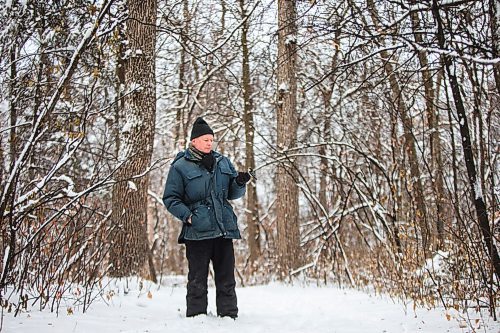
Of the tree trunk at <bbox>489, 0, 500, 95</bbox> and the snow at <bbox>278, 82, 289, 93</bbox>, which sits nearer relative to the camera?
the tree trunk at <bbox>489, 0, 500, 95</bbox>

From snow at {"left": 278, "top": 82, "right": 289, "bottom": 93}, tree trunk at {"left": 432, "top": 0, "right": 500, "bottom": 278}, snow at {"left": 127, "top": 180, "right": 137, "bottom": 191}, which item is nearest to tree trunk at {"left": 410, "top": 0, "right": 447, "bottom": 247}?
tree trunk at {"left": 432, "top": 0, "right": 500, "bottom": 278}

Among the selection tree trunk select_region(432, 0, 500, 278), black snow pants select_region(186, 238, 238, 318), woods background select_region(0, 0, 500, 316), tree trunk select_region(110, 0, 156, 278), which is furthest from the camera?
tree trunk select_region(110, 0, 156, 278)

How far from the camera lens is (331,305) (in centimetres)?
563

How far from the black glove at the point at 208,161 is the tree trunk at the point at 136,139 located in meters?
2.61

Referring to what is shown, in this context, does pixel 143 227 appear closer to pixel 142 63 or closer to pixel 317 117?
pixel 142 63

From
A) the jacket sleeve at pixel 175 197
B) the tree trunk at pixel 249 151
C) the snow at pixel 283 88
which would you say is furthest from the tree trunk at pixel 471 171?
the tree trunk at pixel 249 151

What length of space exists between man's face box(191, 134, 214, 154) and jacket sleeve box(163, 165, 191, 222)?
31 cm

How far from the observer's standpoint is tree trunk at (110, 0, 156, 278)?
694 centimetres

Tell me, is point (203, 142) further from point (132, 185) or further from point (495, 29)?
point (132, 185)

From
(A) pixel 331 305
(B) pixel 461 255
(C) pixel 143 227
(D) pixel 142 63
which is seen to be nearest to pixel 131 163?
(C) pixel 143 227

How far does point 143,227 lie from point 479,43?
5.08m

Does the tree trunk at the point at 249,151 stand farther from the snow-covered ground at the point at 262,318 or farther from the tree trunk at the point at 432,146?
the snow-covered ground at the point at 262,318

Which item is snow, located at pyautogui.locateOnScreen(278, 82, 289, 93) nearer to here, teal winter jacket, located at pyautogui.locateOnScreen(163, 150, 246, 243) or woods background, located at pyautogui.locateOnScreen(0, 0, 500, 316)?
woods background, located at pyautogui.locateOnScreen(0, 0, 500, 316)

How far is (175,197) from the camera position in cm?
439
